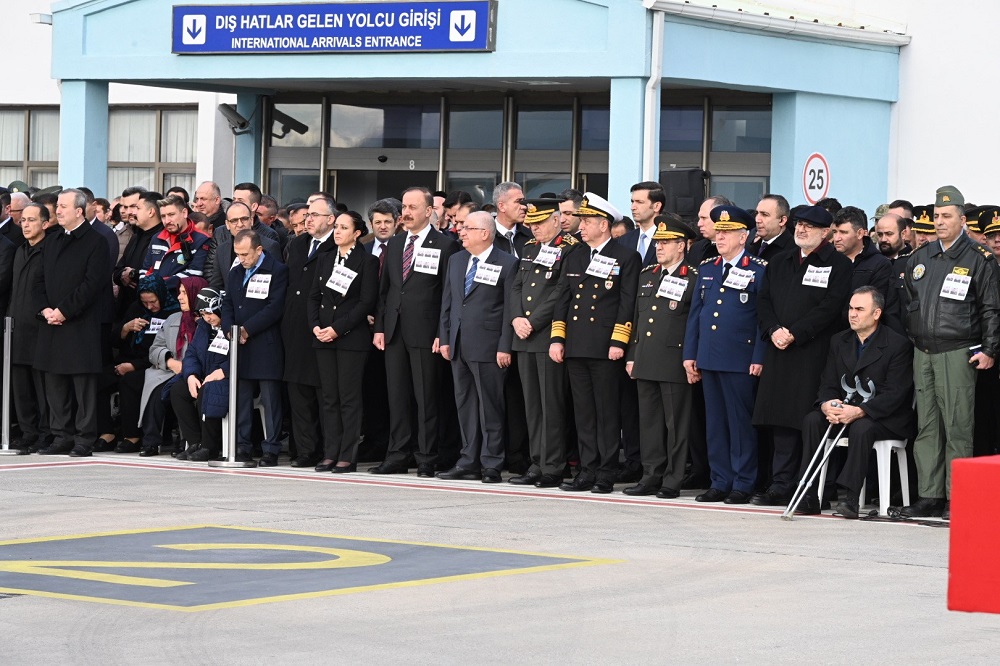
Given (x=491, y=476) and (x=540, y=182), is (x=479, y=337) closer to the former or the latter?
(x=491, y=476)

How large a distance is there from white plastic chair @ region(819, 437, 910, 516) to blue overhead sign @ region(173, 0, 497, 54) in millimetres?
9723

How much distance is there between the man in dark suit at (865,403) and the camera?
10.8 meters

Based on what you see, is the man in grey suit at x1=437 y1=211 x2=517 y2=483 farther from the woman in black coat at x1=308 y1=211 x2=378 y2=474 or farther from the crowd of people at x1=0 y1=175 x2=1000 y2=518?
the woman in black coat at x1=308 y1=211 x2=378 y2=474

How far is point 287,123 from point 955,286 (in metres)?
15.5

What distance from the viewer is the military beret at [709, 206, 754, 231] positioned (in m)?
11.5

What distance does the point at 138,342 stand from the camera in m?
14.3

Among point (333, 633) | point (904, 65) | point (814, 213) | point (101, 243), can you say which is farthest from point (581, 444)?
point (904, 65)

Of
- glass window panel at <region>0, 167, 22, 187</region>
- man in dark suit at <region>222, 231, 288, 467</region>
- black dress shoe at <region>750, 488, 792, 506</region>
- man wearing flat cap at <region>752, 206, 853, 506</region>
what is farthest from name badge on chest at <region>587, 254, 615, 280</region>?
glass window panel at <region>0, 167, 22, 187</region>

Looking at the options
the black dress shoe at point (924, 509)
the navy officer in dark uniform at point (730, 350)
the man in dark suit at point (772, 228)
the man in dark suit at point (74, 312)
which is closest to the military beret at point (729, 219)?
the navy officer in dark uniform at point (730, 350)

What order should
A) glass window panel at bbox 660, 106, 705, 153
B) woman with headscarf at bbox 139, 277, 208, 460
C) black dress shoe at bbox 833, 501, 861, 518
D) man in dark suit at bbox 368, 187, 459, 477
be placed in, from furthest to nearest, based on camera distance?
glass window panel at bbox 660, 106, 705, 153 → woman with headscarf at bbox 139, 277, 208, 460 → man in dark suit at bbox 368, 187, 459, 477 → black dress shoe at bbox 833, 501, 861, 518

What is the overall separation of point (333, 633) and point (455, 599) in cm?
94

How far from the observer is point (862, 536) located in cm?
984

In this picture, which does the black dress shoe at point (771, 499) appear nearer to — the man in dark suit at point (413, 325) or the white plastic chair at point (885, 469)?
the white plastic chair at point (885, 469)

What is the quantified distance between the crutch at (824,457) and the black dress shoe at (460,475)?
269cm
